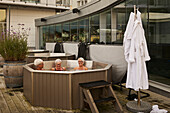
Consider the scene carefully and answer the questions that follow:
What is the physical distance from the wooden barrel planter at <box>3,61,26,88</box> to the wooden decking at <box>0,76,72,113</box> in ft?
1.15

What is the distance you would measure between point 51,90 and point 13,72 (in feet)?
6.64

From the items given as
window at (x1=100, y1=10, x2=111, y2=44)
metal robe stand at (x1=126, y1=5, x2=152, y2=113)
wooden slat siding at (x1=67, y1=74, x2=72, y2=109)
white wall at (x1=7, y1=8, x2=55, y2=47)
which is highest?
white wall at (x1=7, y1=8, x2=55, y2=47)

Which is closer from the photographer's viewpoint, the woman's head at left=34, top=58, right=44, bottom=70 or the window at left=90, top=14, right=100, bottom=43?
the woman's head at left=34, top=58, right=44, bottom=70

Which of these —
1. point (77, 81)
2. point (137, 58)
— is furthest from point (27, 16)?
point (137, 58)

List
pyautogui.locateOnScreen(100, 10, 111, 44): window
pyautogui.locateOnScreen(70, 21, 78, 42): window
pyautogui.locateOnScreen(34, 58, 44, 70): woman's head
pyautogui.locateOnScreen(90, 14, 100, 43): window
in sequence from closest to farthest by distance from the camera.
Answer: pyautogui.locateOnScreen(34, 58, 44, 70): woman's head → pyautogui.locateOnScreen(100, 10, 111, 44): window → pyautogui.locateOnScreen(90, 14, 100, 43): window → pyautogui.locateOnScreen(70, 21, 78, 42): window

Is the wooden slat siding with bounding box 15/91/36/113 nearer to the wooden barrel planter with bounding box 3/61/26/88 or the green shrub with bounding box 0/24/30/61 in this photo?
the wooden barrel planter with bounding box 3/61/26/88

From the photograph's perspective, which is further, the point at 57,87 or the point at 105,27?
the point at 105,27

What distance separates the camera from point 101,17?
7.16 metres

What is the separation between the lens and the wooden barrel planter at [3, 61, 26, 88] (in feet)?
16.5

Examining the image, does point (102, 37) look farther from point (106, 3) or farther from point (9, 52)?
point (9, 52)

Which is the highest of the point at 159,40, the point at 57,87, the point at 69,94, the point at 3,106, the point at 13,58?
the point at 159,40

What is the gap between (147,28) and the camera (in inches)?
204

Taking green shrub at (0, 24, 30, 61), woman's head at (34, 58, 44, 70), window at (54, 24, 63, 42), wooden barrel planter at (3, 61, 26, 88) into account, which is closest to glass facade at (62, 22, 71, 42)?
window at (54, 24, 63, 42)

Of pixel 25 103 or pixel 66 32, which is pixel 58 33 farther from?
pixel 25 103
